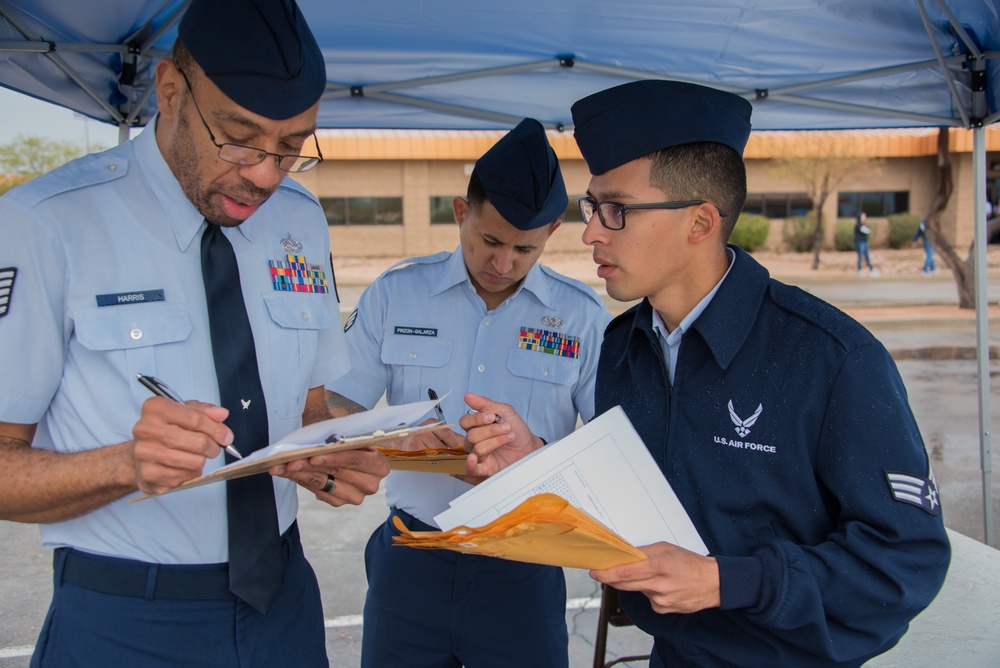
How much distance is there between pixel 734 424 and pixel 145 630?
3.89 ft

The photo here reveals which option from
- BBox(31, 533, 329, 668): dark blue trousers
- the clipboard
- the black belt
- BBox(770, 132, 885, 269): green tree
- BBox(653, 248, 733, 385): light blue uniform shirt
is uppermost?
BBox(770, 132, 885, 269): green tree

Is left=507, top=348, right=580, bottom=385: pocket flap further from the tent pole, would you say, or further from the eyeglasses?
the tent pole

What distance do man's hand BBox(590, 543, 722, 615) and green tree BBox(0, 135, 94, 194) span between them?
85.6 feet

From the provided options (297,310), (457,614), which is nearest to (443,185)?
(457,614)

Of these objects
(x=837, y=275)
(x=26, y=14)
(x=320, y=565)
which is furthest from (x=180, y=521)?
(x=837, y=275)

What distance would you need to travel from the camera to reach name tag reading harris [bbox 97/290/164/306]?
5.16 ft

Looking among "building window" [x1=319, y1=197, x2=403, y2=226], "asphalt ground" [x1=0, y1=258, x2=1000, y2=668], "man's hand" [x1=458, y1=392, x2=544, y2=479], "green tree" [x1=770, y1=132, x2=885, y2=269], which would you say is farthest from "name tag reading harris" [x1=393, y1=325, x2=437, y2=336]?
"building window" [x1=319, y1=197, x2=403, y2=226]

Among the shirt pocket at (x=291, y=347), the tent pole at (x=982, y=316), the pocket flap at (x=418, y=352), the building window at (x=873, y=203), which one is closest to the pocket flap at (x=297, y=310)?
the shirt pocket at (x=291, y=347)

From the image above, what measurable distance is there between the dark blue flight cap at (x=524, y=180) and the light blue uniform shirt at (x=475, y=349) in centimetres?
26

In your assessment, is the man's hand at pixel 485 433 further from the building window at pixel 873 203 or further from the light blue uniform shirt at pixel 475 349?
the building window at pixel 873 203

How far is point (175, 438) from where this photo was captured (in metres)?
1.29

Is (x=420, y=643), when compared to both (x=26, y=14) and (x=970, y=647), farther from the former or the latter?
(x=26, y=14)

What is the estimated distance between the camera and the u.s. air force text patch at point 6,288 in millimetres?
1451

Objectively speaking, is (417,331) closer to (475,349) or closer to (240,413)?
(475,349)
